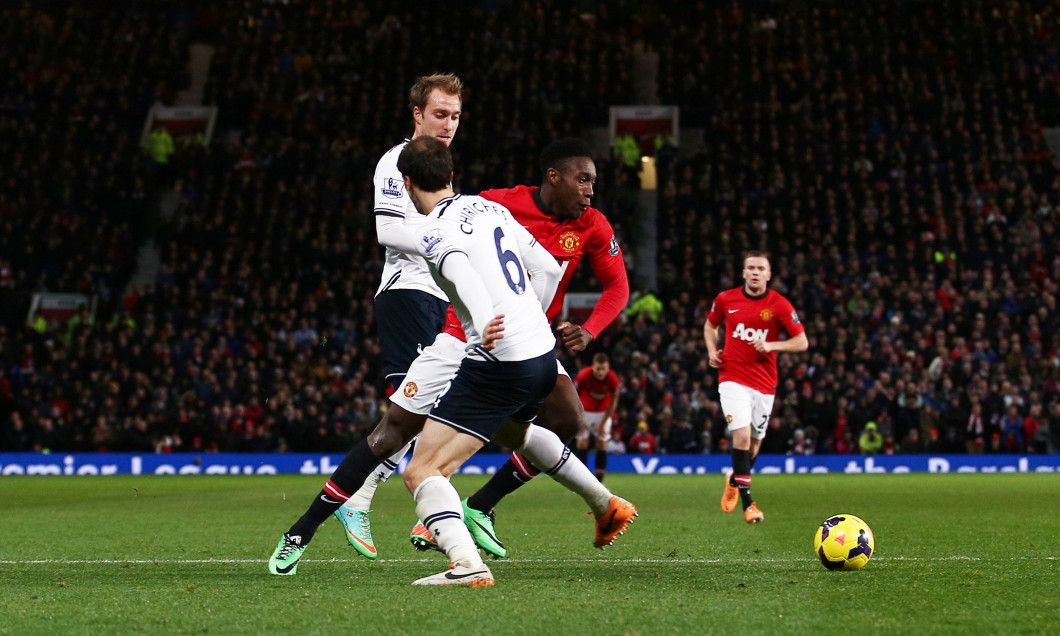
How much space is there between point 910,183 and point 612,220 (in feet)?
20.9

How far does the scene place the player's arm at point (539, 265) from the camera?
6.49 meters

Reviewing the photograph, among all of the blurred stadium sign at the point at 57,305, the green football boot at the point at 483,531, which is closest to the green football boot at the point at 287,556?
the green football boot at the point at 483,531

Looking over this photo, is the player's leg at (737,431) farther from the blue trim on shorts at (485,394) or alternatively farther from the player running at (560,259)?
the blue trim on shorts at (485,394)

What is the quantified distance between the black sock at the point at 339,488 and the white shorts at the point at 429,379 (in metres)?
0.34

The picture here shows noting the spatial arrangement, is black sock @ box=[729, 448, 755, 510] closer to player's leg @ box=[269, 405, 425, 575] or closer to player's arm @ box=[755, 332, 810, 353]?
player's arm @ box=[755, 332, 810, 353]

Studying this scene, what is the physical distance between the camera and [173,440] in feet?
77.8

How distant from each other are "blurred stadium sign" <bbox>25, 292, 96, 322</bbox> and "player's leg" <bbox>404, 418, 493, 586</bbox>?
77.1ft

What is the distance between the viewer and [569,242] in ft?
24.4

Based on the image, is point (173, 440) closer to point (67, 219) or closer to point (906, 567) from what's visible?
point (67, 219)

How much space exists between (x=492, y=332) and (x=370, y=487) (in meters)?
2.28

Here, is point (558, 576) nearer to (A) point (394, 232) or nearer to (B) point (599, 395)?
(A) point (394, 232)

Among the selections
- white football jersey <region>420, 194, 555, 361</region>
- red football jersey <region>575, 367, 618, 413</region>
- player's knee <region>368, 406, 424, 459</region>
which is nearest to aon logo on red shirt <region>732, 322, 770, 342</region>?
red football jersey <region>575, 367, 618, 413</region>

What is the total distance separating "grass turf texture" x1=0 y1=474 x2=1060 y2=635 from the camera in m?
4.91

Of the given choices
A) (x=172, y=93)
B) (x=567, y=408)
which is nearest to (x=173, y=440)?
(x=172, y=93)
